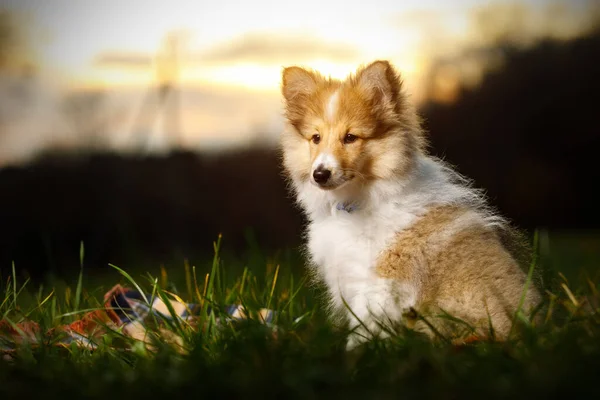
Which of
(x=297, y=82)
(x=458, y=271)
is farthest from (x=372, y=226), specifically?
(x=297, y=82)

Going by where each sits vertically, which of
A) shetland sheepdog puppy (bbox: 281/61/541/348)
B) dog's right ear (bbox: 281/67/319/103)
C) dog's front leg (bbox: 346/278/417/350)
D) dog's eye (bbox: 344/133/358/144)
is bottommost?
dog's front leg (bbox: 346/278/417/350)

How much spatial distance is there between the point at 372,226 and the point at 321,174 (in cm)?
43

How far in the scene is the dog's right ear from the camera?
169 inches

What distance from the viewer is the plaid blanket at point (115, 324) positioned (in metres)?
3.83

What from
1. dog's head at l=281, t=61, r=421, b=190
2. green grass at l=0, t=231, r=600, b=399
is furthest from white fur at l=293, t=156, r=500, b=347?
green grass at l=0, t=231, r=600, b=399

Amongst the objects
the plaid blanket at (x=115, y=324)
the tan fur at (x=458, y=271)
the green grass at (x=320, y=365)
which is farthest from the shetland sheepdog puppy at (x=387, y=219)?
the plaid blanket at (x=115, y=324)

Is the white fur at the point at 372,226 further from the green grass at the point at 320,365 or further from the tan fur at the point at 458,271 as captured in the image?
the green grass at the point at 320,365

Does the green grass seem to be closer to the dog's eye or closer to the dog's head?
the dog's head

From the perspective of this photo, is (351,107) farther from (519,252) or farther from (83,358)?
(83,358)

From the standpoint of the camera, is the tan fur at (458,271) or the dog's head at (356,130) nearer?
the tan fur at (458,271)

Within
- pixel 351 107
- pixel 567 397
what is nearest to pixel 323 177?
pixel 351 107

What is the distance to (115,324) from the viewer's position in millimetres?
4387

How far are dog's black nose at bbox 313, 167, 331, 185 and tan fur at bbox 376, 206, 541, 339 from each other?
0.51 m

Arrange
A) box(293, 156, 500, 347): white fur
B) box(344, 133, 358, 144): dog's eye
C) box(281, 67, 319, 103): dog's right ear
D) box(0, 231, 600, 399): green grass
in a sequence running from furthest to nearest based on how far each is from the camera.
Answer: box(281, 67, 319, 103): dog's right ear → box(344, 133, 358, 144): dog's eye → box(293, 156, 500, 347): white fur → box(0, 231, 600, 399): green grass
